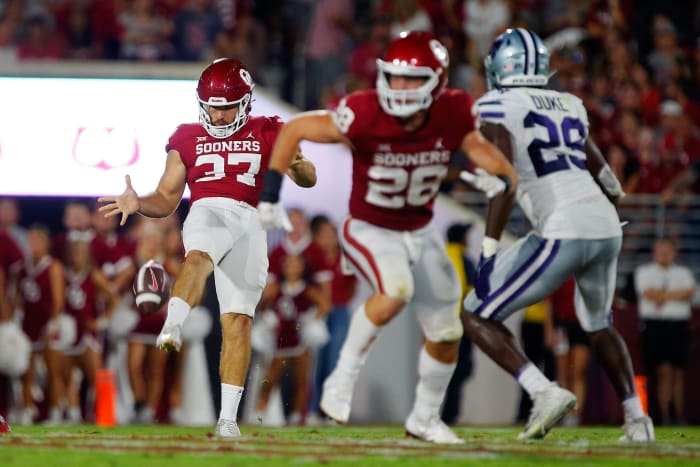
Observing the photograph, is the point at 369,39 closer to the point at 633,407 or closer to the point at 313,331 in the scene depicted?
the point at 313,331

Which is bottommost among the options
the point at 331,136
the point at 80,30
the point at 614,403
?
the point at 614,403

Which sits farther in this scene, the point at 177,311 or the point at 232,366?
the point at 232,366

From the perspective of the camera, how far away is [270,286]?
1107 centimetres

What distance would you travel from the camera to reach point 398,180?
6254 millimetres

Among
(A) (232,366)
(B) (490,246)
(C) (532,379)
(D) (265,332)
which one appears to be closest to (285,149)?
(B) (490,246)

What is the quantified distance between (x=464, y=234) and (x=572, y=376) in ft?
4.83

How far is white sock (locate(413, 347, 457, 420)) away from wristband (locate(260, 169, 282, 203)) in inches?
42.3

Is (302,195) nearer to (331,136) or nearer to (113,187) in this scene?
(113,187)

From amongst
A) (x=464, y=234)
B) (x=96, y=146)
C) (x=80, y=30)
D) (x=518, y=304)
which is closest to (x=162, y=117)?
(x=96, y=146)

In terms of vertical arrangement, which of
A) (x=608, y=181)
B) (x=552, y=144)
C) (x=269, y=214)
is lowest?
(x=269, y=214)

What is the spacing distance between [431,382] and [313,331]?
4.62 metres

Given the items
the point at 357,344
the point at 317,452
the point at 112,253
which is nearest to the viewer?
the point at 317,452

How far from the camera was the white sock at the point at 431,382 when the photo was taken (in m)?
6.53

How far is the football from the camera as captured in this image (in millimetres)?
7068
